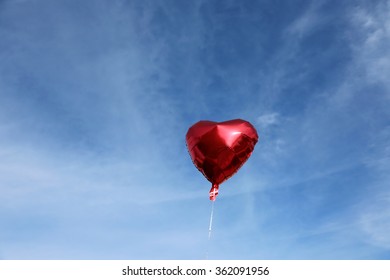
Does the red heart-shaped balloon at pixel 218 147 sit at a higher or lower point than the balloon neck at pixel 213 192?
higher

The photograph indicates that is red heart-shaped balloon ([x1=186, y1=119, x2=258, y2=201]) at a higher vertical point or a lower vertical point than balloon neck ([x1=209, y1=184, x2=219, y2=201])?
higher

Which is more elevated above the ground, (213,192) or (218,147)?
(218,147)
